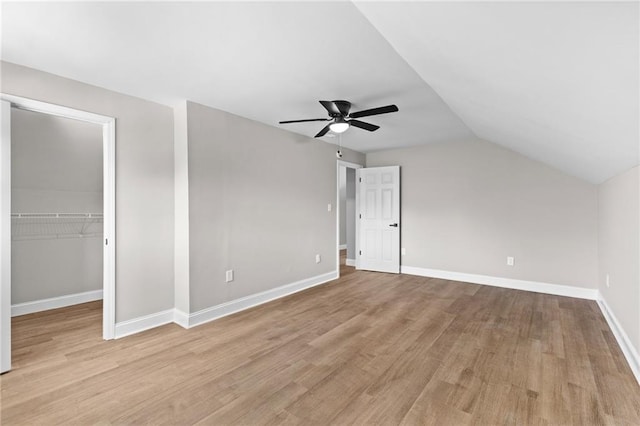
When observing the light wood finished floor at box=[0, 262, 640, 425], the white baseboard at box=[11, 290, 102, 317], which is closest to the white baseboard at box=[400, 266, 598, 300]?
the light wood finished floor at box=[0, 262, 640, 425]

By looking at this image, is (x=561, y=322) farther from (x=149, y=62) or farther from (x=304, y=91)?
(x=149, y=62)

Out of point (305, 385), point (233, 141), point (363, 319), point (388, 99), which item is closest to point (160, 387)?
point (305, 385)

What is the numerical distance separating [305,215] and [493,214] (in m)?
3.06

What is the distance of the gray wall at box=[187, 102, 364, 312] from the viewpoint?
3270mm

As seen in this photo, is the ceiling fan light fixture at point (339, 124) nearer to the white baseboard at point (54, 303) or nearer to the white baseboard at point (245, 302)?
the white baseboard at point (245, 302)

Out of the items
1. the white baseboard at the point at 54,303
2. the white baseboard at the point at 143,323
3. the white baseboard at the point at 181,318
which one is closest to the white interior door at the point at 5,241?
the white baseboard at the point at 143,323

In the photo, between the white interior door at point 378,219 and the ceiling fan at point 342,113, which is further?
the white interior door at point 378,219

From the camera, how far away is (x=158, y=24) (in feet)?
5.88

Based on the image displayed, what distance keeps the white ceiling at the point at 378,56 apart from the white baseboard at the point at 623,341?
148 centimetres

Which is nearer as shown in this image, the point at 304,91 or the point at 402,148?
the point at 304,91

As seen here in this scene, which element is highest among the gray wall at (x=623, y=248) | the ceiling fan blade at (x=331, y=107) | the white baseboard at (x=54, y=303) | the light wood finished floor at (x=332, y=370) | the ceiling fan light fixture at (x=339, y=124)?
the ceiling fan blade at (x=331, y=107)

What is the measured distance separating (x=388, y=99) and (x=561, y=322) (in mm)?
3085

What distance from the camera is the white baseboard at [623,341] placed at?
2201mm

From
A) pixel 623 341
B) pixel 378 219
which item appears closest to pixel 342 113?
pixel 378 219
